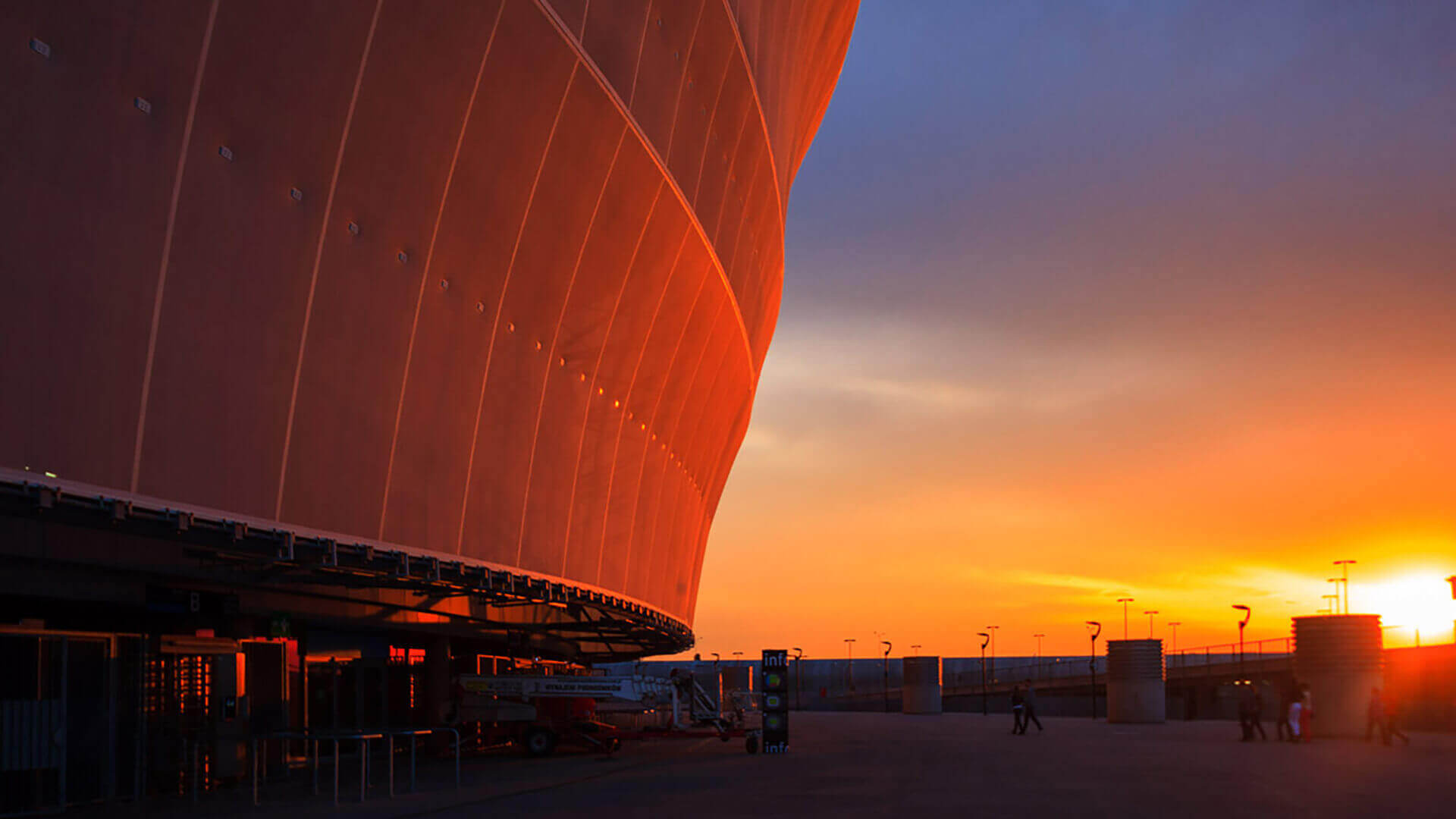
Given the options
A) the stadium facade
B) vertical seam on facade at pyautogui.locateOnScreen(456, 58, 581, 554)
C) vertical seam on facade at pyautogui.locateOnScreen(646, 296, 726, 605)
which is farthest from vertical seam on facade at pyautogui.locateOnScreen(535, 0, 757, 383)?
vertical seam on facade at pyautogui.locateOnScreen(646, 296, 726, 605)

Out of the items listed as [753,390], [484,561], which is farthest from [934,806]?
[753,390]

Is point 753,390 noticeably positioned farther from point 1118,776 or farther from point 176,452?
point 176,452

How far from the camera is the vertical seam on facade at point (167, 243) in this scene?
14258 mm

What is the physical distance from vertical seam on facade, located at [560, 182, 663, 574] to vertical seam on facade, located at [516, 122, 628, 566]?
221 cm

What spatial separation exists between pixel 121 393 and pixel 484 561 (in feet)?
32.0

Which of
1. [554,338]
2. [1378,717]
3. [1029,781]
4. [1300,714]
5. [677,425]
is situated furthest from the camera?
[1300,714]

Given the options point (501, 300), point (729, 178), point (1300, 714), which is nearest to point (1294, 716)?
point (1300, 714)

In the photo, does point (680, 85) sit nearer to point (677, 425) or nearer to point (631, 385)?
point (631, 385)

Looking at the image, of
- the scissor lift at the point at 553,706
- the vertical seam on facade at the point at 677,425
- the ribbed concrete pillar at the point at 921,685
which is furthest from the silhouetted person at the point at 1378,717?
the ribbed concrete pillar at the point at 921,685

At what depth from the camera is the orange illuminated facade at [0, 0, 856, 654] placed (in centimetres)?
1323

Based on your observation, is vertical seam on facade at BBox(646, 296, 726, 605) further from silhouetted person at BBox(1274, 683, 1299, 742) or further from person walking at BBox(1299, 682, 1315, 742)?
person walking at BBox(1299, 682, 1315, 742)

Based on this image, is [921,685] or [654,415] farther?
[921,685]

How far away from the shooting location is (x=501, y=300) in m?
21.8

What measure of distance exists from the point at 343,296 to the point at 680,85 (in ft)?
35.6
